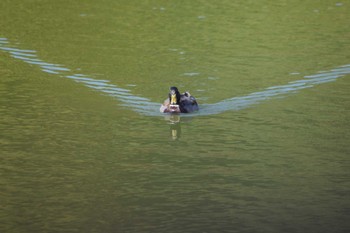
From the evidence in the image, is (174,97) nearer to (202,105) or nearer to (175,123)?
(175,123)

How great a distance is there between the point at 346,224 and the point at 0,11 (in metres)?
21.2

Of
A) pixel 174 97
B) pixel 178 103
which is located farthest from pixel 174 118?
pixel 174 97

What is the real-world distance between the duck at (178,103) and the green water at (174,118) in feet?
0.90

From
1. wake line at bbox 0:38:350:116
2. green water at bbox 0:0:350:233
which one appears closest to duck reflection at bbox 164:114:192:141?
green water at bbox 0:0:350:233

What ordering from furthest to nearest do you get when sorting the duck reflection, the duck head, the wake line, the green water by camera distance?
1. the wake line
2. the duck head
3. the duck reflection
4. the green water

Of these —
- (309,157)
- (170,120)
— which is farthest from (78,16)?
(309,157)

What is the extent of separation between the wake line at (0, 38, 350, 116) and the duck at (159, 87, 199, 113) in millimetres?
167

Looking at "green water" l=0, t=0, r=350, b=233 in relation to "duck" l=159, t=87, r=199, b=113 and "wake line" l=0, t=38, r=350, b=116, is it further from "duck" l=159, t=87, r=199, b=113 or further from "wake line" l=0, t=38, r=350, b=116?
"duck" l=159, t=87, r=199, b=113

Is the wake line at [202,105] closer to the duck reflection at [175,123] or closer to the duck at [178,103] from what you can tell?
the duck at [178,103]

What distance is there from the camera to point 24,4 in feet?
104

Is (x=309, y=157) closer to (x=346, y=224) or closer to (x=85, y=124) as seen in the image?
(x=346, y=224)

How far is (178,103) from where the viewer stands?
19.1 meters

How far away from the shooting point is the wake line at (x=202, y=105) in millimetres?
19812

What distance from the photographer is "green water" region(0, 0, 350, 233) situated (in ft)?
42.5
